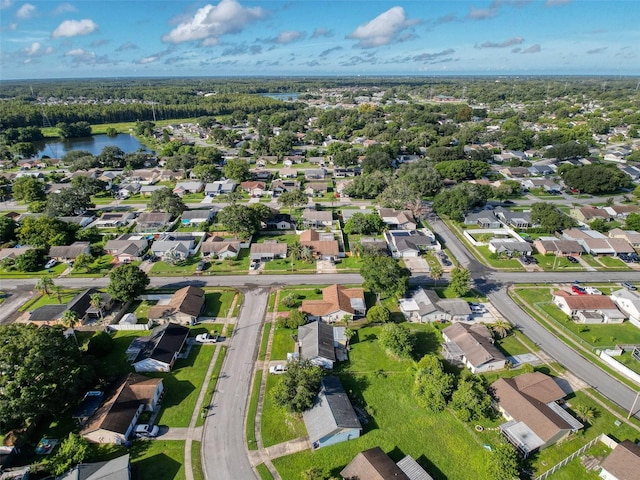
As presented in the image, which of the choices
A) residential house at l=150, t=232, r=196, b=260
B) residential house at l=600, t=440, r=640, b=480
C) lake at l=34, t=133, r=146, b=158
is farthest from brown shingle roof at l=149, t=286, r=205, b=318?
lake at l=34, t=133, r=146, b=158

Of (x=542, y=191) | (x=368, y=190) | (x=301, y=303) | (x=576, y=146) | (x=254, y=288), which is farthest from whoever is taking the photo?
(x=576, y=146)

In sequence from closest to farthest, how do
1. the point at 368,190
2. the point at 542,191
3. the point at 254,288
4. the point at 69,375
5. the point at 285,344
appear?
the point at 69,375
the point at 285,344
the point at 254,288
the point at 368,190
the point at 542,191

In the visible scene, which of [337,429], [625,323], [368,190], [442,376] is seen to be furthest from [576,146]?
[337,429]

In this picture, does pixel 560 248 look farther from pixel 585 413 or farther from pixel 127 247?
pixel 127 247

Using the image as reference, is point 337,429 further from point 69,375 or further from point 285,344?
point 69,375

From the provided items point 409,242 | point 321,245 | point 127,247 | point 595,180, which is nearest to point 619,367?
point 409,242

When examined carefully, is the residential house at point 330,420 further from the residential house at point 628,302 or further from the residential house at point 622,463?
the residential house at point 628,302
